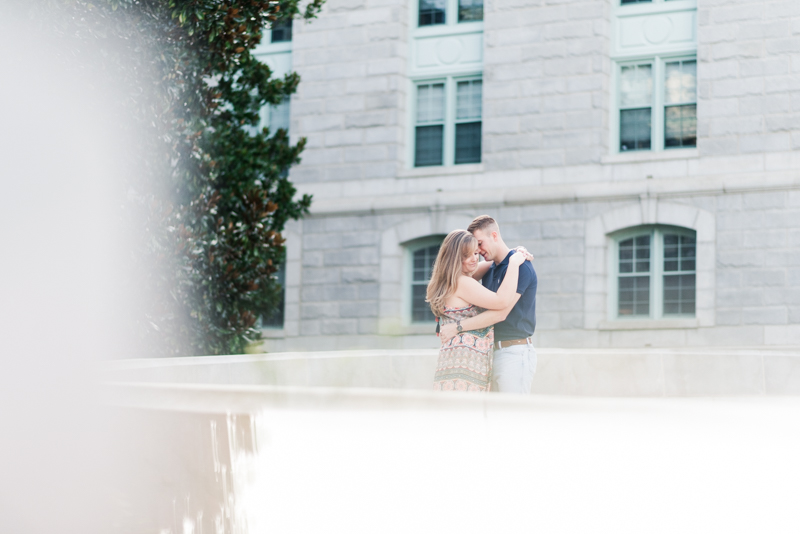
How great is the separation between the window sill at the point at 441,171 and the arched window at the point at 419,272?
4.39ft

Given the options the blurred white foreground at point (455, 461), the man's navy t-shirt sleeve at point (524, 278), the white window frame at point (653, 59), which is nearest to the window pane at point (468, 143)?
the white window frame at point (653, 59)

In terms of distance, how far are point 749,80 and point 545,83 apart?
372 centimetres

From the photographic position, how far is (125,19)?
39.1ft

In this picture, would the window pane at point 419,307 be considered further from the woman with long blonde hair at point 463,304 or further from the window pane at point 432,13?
the woman with long blonde hair at point 463,304

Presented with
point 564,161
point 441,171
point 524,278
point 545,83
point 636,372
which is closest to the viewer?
point 524,278

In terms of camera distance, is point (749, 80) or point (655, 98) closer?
point (749, 80)

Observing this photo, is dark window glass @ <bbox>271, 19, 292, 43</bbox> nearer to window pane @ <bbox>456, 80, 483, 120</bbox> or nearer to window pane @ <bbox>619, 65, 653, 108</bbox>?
window pane @ <bbox>456, 80, 483, 120</bbox>

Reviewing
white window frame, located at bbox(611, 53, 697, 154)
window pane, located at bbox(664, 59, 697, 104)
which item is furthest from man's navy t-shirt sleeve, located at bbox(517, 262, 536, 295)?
window pane, located at bbox(664, 59, 697, 104)

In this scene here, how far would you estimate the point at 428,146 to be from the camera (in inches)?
790

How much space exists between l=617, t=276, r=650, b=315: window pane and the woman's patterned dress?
13.4 m

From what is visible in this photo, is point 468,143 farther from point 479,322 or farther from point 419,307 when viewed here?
point 479,322

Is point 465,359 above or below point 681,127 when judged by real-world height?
below

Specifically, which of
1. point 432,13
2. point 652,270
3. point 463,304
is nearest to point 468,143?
point 432,13

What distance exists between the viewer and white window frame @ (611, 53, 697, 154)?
18.4m
